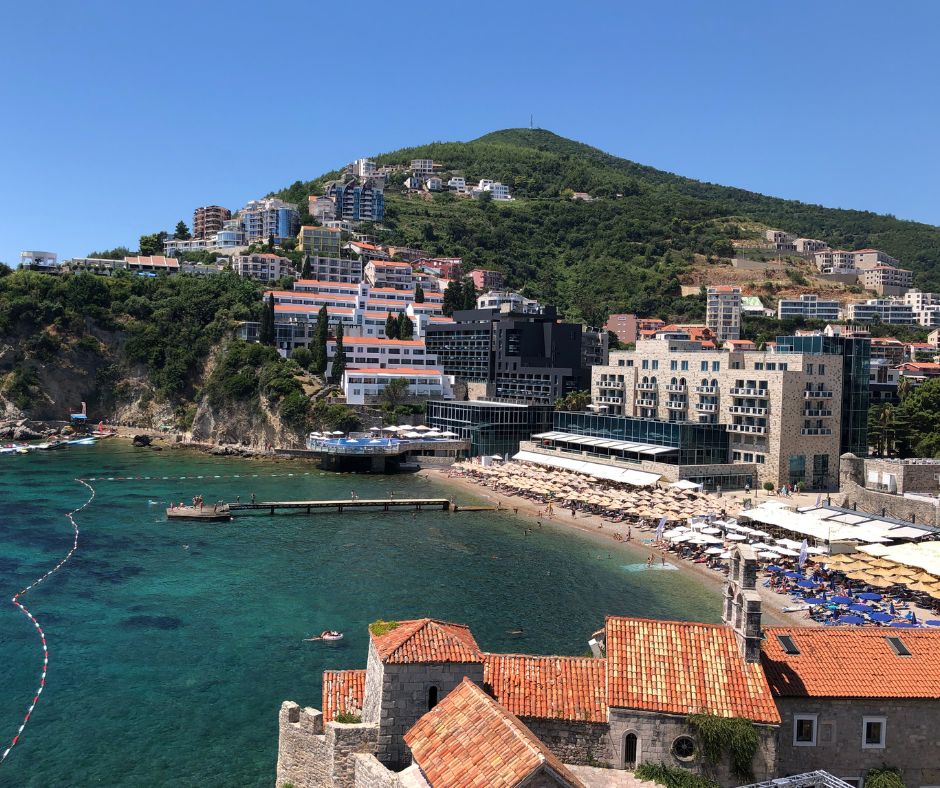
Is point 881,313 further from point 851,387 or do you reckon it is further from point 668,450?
point 668,450

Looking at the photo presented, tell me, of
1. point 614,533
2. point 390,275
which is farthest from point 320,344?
point 614,533

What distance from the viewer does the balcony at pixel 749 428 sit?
68000 millimetres

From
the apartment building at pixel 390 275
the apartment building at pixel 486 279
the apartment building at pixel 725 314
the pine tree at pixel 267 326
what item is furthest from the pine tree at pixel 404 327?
the apartment building at pixel 725 314

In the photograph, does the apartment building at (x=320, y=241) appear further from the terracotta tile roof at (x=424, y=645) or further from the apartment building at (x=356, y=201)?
the terracotta tile roof at (x=424, y=645)

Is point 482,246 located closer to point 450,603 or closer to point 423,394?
point 423,394

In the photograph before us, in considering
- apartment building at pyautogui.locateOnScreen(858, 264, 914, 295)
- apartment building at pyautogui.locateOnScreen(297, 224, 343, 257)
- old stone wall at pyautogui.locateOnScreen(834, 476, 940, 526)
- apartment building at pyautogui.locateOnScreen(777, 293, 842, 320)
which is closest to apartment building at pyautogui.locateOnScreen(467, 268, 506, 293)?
apartment building at pyautogui.locateOnScreen(297, 224, 343, 257)

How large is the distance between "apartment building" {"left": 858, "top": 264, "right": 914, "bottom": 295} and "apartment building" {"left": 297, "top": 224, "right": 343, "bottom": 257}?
120 meters

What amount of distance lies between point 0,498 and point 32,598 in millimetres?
29350

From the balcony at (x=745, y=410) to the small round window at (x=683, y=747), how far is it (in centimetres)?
5652

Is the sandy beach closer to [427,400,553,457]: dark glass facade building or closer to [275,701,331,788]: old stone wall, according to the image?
[427,400,553,457]: dark glass facade building

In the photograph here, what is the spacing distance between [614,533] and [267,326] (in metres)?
68.8

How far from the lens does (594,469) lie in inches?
2837

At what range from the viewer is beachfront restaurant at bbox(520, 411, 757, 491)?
221 ft

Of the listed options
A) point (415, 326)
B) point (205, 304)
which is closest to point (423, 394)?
point (415, 326)
